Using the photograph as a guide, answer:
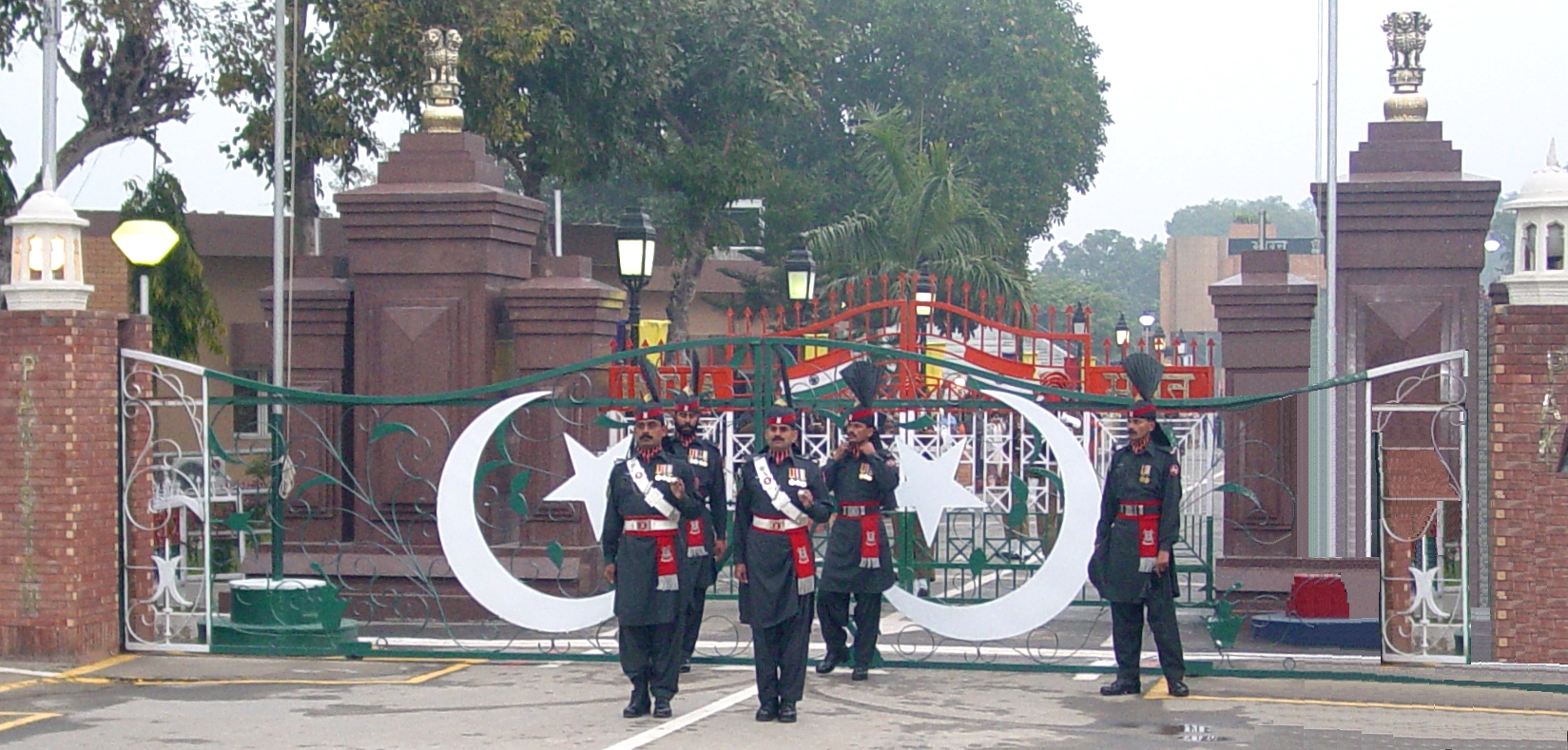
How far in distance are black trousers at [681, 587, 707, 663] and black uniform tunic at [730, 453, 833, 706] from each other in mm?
634

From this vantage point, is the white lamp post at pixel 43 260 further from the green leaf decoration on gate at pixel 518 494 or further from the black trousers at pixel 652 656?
the black trousers at pixel 652 656

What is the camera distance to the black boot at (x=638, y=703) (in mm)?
8906

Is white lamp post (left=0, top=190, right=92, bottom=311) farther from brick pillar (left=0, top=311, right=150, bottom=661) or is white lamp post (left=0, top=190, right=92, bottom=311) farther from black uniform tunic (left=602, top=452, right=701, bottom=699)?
black uniform tunic (left=602, top=452, right=701, bottom=699)

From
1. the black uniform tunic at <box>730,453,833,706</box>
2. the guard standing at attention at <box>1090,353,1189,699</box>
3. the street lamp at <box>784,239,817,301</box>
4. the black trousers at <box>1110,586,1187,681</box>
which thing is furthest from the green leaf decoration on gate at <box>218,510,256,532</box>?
the street lamp at <box>784,239,817,301</box>


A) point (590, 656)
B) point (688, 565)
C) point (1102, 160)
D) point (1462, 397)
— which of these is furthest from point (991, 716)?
point (1102, 160)

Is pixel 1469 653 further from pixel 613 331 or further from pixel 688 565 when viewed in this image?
pixel 613 331

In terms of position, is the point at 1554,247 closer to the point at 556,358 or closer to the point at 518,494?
the point at 518,494

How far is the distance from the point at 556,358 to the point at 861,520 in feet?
12.1

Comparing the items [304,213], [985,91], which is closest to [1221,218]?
[985,91]

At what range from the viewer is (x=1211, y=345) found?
12.6 m

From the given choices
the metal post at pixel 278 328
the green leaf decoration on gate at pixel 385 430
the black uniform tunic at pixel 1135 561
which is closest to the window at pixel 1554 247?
the black uniform tunic at pixel 1135 561

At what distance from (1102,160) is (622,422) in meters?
35.4

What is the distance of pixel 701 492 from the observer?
30.4ft

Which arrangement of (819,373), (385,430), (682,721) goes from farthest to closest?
1. (819,373)
2. (385,430)
3. (682,721)
